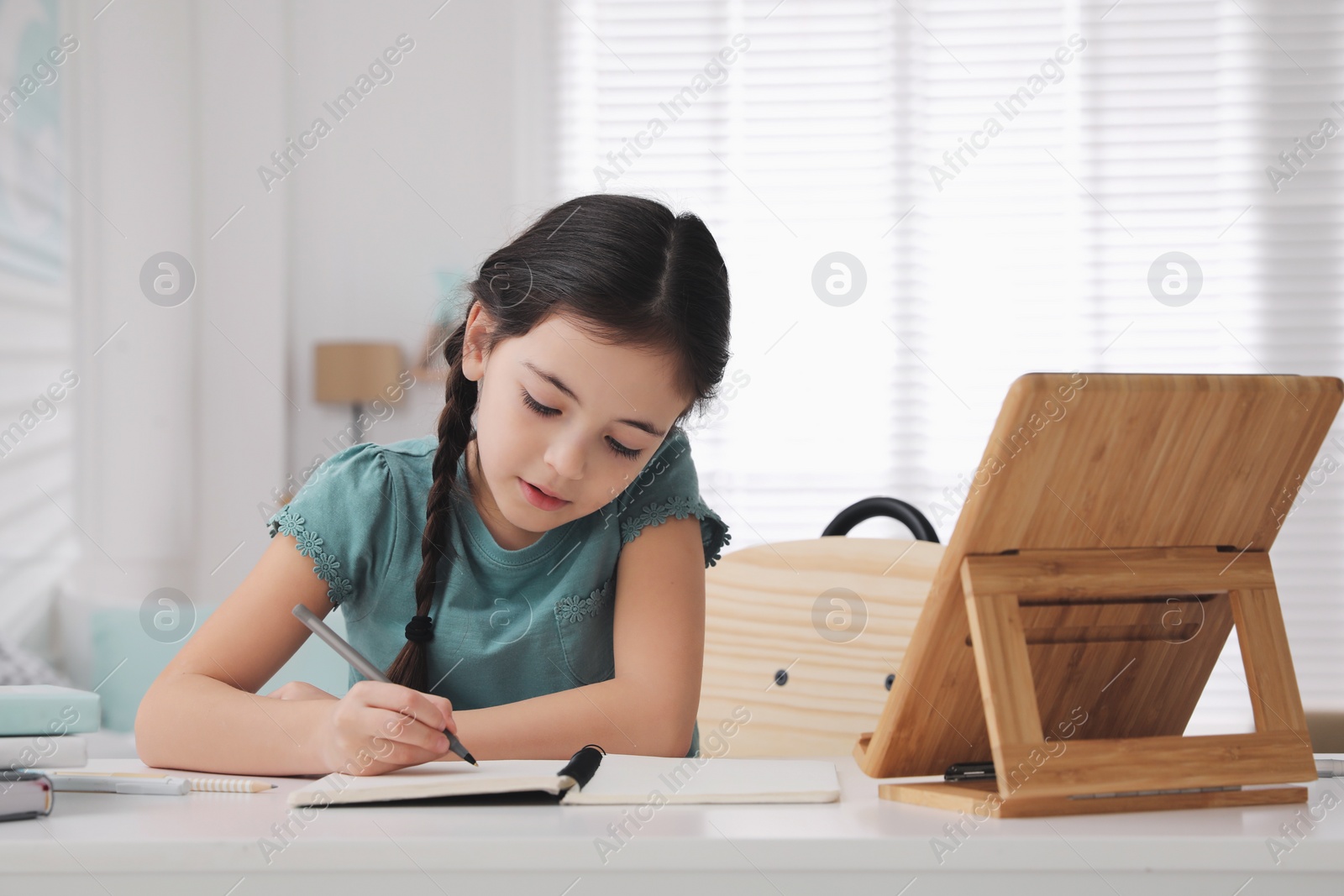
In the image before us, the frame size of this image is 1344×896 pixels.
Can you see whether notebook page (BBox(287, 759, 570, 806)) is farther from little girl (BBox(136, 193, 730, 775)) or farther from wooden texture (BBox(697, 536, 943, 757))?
wooden texture (BBox(697, 536, 943, 757))

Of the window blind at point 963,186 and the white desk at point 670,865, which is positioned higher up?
the window blind at point 963,186

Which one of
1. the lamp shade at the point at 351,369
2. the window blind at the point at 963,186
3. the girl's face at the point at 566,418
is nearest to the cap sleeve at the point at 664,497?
the girl's face at the point at 566,418

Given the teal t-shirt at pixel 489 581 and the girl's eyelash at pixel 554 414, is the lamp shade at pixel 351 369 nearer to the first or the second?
the teal t-shirt at pixel 489 581

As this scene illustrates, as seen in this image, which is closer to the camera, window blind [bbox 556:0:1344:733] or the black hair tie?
the black hair tie

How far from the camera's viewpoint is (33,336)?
269cm

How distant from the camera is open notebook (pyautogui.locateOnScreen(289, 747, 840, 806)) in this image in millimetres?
624

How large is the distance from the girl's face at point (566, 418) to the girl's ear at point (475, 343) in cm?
5

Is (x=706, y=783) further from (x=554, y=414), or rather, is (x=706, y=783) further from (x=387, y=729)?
(x=554, y=414)

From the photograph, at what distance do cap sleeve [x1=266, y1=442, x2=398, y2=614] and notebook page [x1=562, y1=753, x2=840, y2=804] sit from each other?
1.46 ft

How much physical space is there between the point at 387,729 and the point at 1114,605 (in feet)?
1.62

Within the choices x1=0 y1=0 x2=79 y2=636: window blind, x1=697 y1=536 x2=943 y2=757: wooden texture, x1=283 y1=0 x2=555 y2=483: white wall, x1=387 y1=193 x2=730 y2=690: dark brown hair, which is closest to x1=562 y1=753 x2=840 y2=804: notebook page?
x1=387 y1=193 x2=730 y2=690: dark brown hair

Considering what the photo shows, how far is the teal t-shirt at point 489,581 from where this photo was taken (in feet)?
3.80

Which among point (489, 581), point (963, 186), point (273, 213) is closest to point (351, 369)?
point (273, 213)

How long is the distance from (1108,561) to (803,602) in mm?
698
